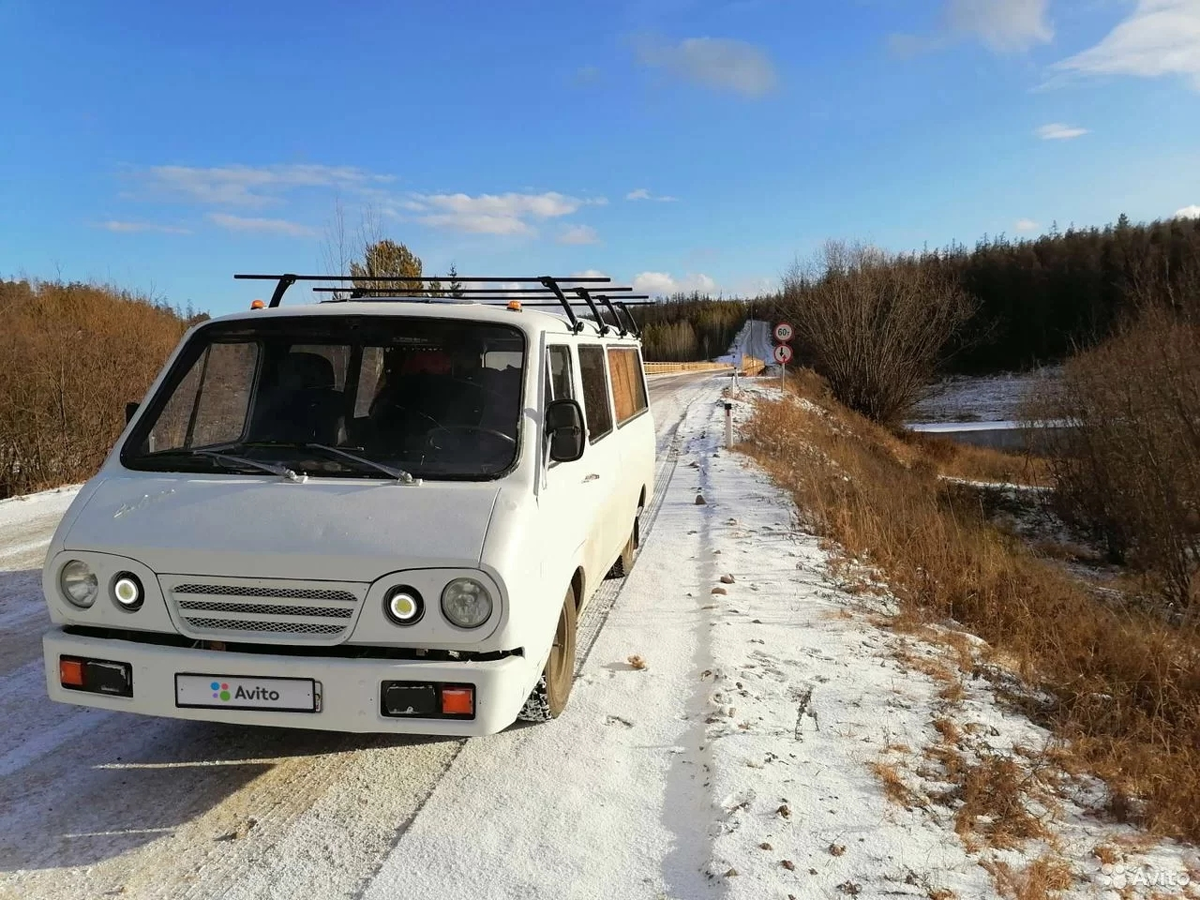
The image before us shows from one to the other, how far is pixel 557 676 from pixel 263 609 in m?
1.52

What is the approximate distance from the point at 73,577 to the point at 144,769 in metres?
1.04

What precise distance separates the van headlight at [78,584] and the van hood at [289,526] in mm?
87

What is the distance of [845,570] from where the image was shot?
25.0 ft

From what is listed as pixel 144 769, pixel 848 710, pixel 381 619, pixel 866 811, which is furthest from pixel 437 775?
pixel 848 710

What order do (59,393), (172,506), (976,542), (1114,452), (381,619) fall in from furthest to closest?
(1114,452), (59,393), (976,542), (172,506), (381,619)

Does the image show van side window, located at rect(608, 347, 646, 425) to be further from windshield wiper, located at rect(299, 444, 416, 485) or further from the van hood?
the van hood

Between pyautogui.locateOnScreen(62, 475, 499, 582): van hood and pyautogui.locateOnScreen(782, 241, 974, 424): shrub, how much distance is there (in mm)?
27353

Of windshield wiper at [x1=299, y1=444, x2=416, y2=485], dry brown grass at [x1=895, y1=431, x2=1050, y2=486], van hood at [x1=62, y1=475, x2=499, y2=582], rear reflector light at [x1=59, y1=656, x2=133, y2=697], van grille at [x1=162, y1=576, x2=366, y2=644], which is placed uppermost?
windshield wiper at [x1=299, y1=444, x2=416, y2=485]

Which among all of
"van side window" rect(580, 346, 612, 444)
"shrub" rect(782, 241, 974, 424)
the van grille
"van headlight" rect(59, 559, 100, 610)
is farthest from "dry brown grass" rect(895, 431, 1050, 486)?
"van headlight" rect(59, 559, 100, 610)

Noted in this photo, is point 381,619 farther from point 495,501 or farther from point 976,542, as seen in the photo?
point 976,542

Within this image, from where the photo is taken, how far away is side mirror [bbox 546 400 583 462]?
3.91m

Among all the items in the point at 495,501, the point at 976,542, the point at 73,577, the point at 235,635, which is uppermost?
the point at 495,501

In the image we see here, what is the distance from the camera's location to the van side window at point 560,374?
4384 millimetres

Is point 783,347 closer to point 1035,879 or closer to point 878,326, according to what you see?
point 878,326
